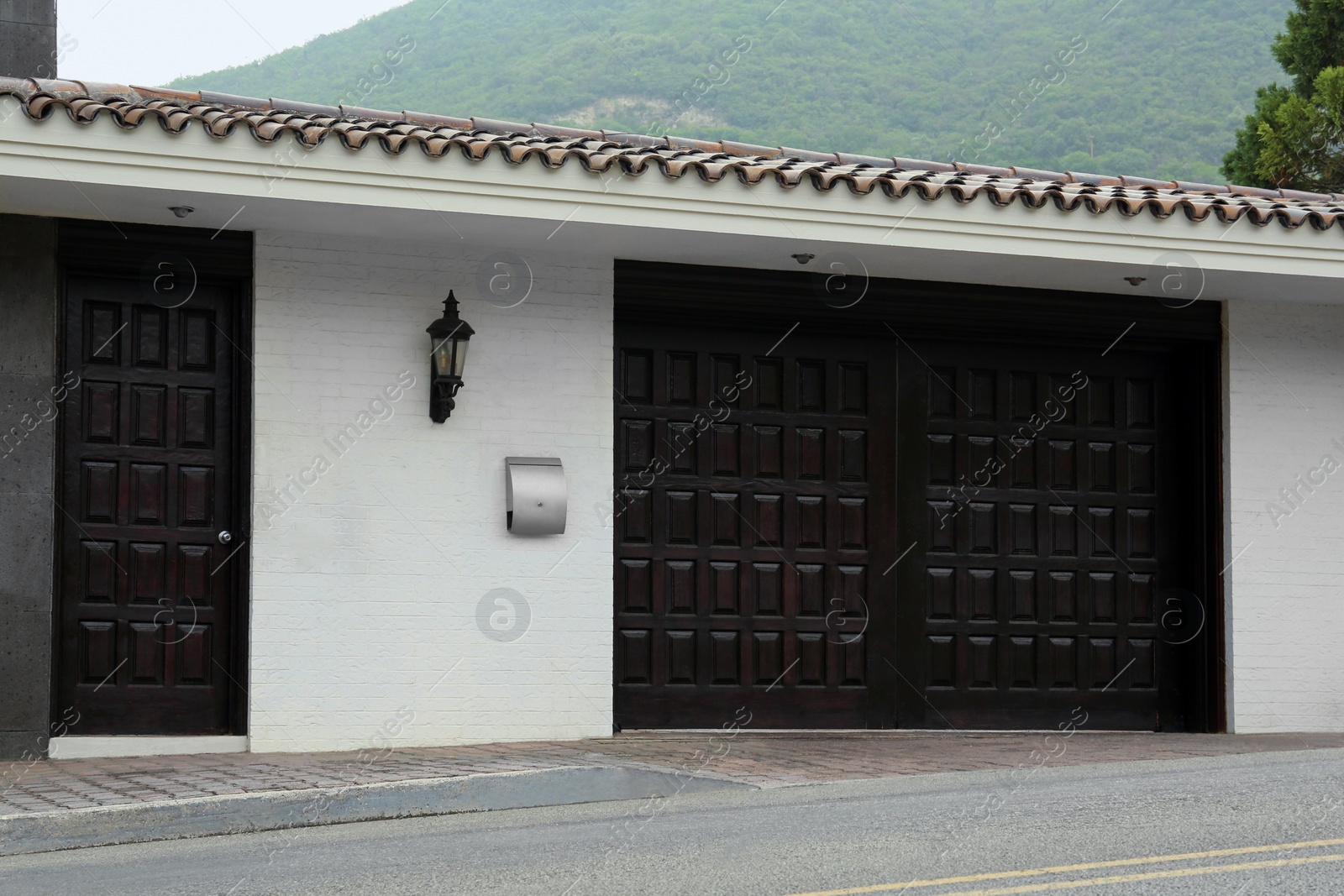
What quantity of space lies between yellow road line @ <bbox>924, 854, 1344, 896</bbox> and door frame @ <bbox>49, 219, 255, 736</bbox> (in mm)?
5582

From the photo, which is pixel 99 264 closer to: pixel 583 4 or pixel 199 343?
pixel 199 343

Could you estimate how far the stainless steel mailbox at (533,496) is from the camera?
9.36 m

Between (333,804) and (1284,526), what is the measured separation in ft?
24.7

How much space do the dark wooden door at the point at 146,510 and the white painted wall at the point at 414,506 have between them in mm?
343

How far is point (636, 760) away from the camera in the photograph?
8.12 meters

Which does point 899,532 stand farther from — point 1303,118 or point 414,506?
point 1303,118

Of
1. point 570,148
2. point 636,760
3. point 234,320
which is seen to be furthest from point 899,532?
point 234,320

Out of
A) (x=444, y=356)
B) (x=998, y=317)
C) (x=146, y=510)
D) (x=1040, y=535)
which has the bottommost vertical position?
(x=1040, y=535)

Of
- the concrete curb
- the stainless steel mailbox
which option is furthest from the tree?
the concrete curb

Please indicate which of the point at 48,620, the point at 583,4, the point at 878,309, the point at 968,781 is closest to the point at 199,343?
the point at 48,620

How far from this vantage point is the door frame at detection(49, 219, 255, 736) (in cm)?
871

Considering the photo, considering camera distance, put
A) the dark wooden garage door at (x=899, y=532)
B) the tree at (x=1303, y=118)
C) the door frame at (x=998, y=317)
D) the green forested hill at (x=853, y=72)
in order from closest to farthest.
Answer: the door frame at (x=998, y=317)
the dark wooden garage door at (x=899, y=532)
the tree at (x=1303, y=118)
the green forested hill at (x=853, y=72)

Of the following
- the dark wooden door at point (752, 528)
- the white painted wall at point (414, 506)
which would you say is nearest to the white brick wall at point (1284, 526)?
the dark wooden door at point (752, 528)

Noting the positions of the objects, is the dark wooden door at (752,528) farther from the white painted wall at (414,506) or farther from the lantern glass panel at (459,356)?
the lantern glass panel at (459,356)
